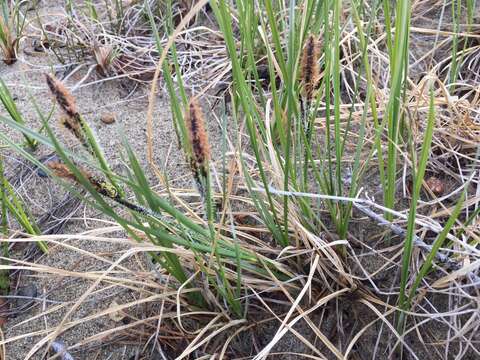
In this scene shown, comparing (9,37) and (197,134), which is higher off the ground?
(197,134)

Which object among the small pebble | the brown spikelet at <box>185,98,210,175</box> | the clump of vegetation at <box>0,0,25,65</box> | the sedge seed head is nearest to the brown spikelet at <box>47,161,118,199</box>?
the sedge seed head

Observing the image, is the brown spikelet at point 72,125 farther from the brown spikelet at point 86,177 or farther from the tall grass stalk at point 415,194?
the tall grass stalk at point 415,194

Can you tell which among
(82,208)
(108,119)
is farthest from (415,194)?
(108,119)

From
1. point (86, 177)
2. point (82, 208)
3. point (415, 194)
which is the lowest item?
point (82, 208)

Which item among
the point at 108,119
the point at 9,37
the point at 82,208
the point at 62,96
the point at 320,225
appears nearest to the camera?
the point at 62,96

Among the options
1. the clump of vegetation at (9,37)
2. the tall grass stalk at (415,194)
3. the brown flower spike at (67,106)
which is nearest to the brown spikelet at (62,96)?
the brown flower spike at (67,106)

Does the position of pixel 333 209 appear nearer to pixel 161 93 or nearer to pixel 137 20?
pixel 161 93

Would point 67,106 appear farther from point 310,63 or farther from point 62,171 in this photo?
point 310,63
